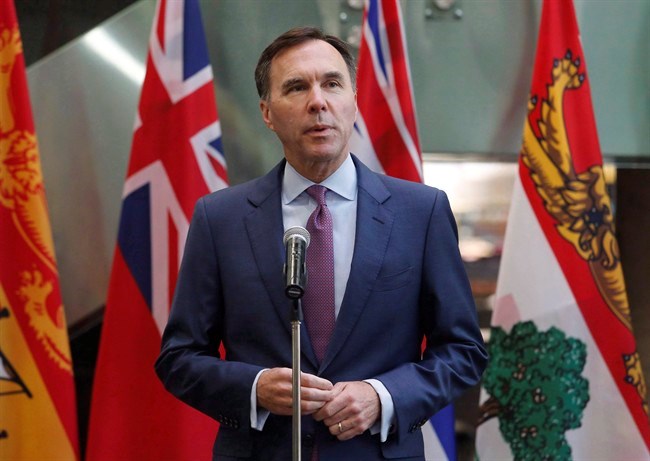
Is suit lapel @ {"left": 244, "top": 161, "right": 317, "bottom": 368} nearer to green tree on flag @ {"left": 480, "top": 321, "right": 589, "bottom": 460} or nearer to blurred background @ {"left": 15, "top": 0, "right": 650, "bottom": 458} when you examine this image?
green tree on flag @ {"left": 480, "top": 321, "right": 589, "bottom": 460}

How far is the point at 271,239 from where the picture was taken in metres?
2.08

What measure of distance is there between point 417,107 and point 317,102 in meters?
2.19

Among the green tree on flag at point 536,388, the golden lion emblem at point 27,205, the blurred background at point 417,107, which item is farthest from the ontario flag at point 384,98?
the golden lion emblem at point 27,205

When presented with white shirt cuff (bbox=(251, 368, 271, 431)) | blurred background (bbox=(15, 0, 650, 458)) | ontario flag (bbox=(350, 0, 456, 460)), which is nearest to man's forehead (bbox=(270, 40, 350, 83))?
white shirt cuff (bbox=(251, 368, 271, 431))

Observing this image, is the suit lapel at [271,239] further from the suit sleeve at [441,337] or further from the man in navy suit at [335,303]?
the suit sleeve at [441,337]

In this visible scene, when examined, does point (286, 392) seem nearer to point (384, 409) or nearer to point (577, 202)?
point (384, 409)

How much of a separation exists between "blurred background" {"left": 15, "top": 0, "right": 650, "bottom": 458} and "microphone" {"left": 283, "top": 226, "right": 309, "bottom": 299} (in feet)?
8.03

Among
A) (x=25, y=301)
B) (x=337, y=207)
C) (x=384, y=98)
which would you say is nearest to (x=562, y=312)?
(x=384, y=98)

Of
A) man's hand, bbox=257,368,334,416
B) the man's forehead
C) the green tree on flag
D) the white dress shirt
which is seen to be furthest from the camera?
the green tree on flag

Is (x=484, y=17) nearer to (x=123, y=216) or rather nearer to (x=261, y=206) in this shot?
(x=123, y=216)

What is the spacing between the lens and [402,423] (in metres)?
1.93

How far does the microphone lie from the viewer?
5.56ft

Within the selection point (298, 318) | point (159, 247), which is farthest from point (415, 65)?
point (298, 318)

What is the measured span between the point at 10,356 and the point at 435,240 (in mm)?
2156
